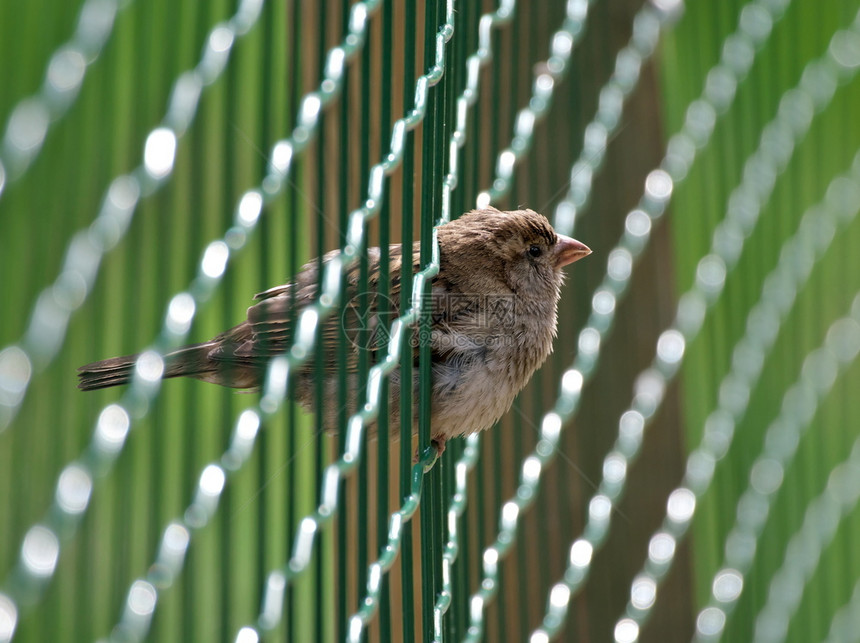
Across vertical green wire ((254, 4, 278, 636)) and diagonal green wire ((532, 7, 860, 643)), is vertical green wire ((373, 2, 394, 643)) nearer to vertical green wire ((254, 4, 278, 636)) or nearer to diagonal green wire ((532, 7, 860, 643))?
vertical green wire ((254, 4, 278, 636))

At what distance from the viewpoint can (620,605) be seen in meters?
2.96

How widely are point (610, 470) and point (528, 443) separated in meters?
0.29

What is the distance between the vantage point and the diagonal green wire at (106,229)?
1418mm

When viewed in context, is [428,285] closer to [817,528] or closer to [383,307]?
[383,307]

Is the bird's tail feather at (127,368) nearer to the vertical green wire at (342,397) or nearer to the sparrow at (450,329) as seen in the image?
the sparrow at (450,329)

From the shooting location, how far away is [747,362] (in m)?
3.40

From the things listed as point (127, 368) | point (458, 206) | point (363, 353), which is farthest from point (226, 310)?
point (458, 206)

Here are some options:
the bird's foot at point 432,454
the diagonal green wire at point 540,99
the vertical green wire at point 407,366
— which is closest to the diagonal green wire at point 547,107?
the diagonal green wire at point 540,99

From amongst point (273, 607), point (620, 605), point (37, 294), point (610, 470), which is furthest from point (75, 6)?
point (620, 605)

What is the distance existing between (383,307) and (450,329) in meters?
0.51

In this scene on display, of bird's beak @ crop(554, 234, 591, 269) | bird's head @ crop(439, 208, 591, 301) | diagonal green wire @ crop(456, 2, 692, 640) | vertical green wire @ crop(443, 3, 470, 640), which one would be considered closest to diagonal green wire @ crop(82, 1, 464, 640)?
vertical green wire @ crop(443, 3, 470, 640)

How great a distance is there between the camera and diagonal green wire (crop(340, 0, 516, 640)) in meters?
1.68

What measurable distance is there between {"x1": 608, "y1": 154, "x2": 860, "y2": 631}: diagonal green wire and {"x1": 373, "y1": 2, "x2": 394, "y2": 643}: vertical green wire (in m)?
1.30

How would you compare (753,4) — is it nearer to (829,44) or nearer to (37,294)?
(829,44)
